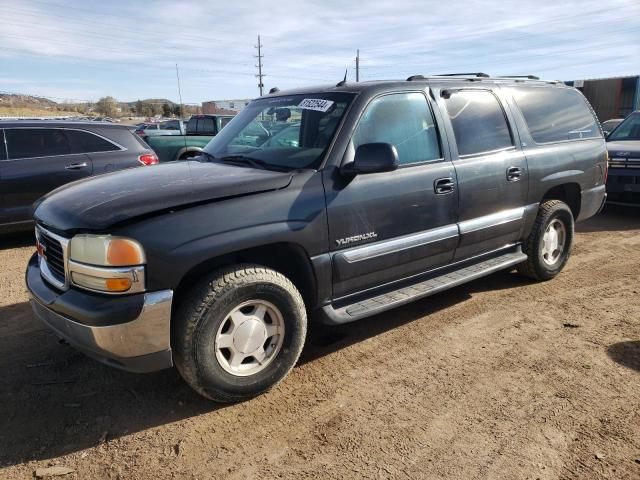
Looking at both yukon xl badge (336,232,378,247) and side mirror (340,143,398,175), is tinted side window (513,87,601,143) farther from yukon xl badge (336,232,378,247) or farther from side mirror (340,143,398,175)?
yukon xl badge (336,232,378,247)

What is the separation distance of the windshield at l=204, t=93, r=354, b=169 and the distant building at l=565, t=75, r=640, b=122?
28.6m

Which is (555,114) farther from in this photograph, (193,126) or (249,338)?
(193,126)

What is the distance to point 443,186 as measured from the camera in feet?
12.5

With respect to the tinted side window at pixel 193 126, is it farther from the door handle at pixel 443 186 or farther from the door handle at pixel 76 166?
the door handle at pixel 443 186

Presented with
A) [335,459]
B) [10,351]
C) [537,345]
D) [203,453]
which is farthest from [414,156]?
[10,351]

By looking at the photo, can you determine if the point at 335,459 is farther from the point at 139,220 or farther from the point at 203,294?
the point at 139,220

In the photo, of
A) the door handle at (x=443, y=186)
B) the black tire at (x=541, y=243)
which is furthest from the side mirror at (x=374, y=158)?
the black tire at (x=541, y=243)

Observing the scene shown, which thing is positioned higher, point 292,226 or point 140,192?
point 140,192

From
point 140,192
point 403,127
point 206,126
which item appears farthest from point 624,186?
point 206,126

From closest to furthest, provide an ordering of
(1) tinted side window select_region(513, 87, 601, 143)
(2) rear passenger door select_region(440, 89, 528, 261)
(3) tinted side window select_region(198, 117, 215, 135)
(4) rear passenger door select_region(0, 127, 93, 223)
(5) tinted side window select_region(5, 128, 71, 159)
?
(2) rear passenger door select_region(440, 89, 528, 261) < (1) tinted side window select_region(513, 87, 601, 143) < (4) rear passenger door select_region(0, 127, 93, 223) < (5) tinted side window select_region(5, 128, 71, 159) < (3) tinted side window select_region(198, 117, 215, 135)

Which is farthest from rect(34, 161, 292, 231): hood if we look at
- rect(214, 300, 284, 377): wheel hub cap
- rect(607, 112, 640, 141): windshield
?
rect(607, 112, 640, 141): windshield

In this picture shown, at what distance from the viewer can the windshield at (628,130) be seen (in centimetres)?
912

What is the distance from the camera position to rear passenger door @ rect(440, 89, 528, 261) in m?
4.01

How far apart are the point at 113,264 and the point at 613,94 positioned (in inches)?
1293
